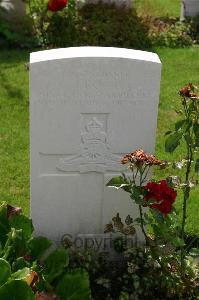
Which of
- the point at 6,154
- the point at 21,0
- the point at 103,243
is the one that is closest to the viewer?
the point at 103,243

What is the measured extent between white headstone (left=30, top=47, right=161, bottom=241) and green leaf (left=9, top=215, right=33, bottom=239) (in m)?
0.40

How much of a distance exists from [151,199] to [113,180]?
28 centimetres

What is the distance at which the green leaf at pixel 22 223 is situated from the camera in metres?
3.62

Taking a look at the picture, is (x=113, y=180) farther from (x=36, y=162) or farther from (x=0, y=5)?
(x=0, y=5)

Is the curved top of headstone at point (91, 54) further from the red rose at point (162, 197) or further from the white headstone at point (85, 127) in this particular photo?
the red rose at point (162, 197)

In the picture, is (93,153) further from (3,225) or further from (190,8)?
(190,8)

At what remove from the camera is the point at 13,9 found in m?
8.57

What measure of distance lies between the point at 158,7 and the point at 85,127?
23.9ft

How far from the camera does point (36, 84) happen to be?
3666 millimetres

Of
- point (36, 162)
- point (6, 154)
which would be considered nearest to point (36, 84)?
point (36, 162)

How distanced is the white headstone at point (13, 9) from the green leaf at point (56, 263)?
5569 mm

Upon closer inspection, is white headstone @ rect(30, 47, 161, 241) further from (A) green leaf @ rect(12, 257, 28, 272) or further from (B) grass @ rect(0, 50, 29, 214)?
(B) grass @ rect(0, 50, 29, 214)

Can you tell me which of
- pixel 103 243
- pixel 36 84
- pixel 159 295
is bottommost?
pixel 159 295

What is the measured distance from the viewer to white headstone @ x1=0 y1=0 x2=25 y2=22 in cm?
854
